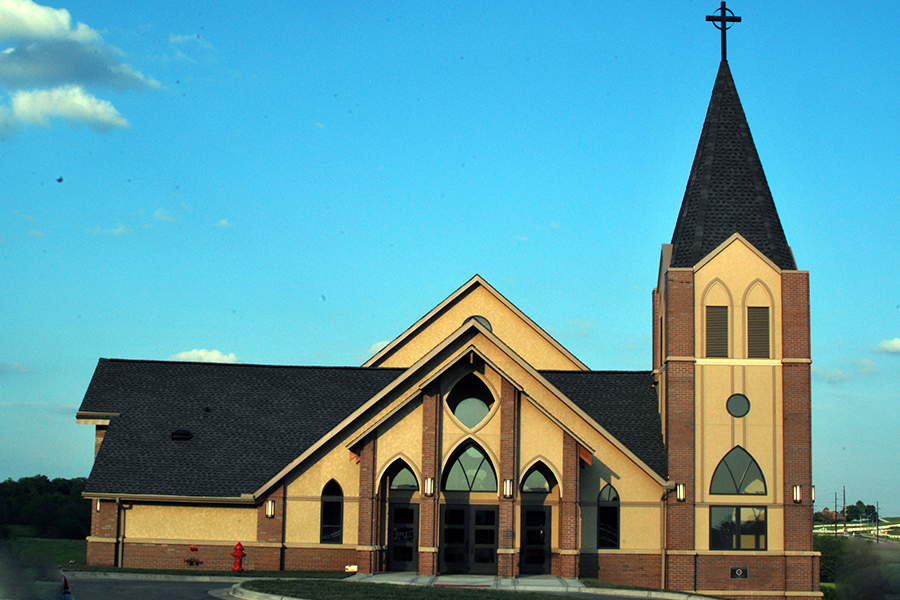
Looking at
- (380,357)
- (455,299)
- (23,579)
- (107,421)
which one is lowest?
(23,579)

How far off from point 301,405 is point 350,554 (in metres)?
5.95

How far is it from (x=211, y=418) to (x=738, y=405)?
53.7 ft

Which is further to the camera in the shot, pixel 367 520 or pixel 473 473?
pixel 473 473

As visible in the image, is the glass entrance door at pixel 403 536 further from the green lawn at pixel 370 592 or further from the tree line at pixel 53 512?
the tree line at pixel 53 512

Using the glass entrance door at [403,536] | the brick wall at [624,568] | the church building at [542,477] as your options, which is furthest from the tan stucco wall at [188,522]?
the brick wall at [624,568]

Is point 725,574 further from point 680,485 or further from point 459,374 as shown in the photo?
point 459,374

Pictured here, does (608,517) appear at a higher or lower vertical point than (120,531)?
higher

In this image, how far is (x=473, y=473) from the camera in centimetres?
2753

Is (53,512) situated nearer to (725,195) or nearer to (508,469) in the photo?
(508,469)

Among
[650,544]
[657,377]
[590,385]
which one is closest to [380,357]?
[590,385]

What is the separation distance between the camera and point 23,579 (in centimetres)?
1199

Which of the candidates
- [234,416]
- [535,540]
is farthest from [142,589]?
[535,540]

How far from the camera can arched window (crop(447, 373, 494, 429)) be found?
27.1 meters

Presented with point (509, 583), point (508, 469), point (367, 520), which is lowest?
point (509, 583)
